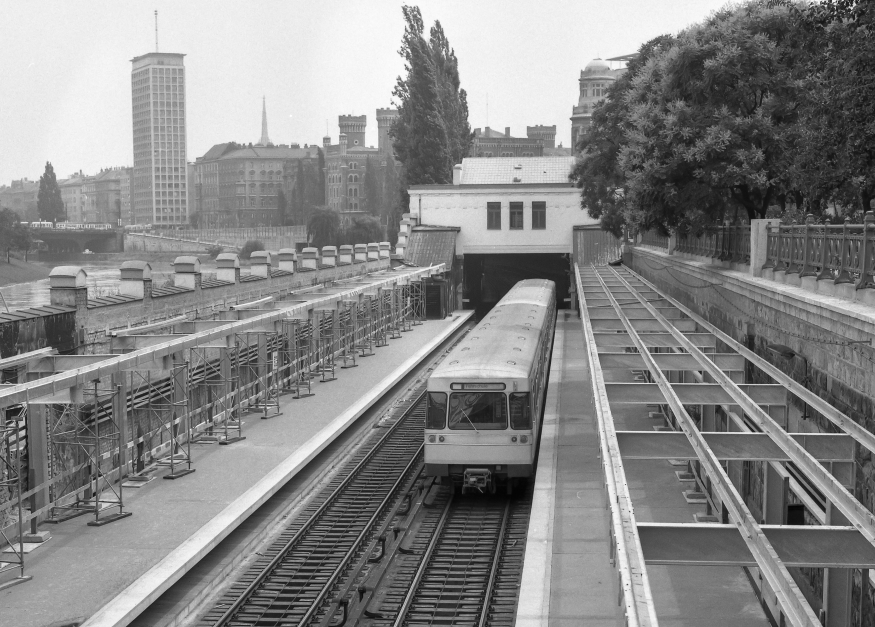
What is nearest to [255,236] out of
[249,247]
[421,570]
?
[249,247]

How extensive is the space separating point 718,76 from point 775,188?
316 cm

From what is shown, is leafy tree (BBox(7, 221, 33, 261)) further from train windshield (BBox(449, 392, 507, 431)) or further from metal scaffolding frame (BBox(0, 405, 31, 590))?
train windshield (BBox(449, 392, 507, 431))

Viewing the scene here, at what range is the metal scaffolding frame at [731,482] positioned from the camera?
26.0ft

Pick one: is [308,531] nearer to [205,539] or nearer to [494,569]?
[205,539]

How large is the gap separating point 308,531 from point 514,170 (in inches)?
2352

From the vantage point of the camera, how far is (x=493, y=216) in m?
65.9

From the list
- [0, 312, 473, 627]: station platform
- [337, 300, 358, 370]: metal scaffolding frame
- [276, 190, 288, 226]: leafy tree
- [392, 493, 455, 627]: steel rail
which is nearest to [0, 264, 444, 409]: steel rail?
[0, 312, 473, 627]: station platform

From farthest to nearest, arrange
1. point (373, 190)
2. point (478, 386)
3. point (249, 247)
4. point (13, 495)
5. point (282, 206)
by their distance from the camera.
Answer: point (282, 206) → point (373, 190) → point (249, 247) → point (478, 386) → point (13, 495)

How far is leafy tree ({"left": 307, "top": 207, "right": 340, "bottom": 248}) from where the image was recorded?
106 m

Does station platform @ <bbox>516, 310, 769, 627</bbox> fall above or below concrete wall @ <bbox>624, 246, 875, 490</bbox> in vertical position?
below

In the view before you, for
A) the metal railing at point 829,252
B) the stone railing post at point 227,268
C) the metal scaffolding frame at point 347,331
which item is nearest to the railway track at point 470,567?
the metal railing at point 829,252

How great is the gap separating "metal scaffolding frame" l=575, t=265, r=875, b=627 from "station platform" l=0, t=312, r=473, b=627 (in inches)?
246

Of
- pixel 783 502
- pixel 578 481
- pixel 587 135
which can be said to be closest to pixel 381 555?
pixel 578 481

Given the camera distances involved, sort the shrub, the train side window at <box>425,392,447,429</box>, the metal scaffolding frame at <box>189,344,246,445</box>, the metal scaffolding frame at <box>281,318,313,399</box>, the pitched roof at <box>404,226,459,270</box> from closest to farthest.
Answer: the train side window at <box>425,392,447,429</box> < the metal scaffolding frame at <box>189,344,246,445</box> < the metal scaffolding frame at <box>281,318,313,399</box> < the pitched roof at <box>404,226,459,270</box> < the shrub
